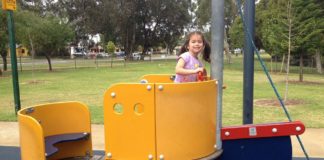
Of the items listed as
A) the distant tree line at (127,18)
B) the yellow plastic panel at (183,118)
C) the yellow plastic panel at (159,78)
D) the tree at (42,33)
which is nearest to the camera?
the yellow plastic panel at (183,118)

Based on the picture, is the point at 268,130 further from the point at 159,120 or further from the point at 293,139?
the point at 293,139

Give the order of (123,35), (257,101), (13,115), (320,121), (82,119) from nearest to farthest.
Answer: (82,119) → (320,121) → (13,115) → (257,101) → (123,35)

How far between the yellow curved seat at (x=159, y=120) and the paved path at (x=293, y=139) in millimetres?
3002

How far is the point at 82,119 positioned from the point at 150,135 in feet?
5.04

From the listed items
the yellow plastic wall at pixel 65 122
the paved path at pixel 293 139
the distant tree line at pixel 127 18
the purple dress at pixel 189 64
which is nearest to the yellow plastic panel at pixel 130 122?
the purple dress at pixel 189 64

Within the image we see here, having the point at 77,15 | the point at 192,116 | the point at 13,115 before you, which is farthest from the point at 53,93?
the point at 77,15

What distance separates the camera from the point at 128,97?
305cm

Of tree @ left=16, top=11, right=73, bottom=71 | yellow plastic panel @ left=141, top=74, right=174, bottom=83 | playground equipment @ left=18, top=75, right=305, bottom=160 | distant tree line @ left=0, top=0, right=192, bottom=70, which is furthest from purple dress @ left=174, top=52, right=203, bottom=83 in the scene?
distant tree line @ left=0, top=0, right=192, bottom=70

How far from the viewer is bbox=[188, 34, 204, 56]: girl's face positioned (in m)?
3.48

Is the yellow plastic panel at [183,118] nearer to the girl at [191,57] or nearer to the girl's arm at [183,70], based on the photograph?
the girl's arm at [183,70]

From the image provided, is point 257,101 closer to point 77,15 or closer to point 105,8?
point 105,8

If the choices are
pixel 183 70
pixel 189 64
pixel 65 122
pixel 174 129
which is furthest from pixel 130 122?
pixel 65 122

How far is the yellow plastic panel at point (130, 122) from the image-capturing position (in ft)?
9.82

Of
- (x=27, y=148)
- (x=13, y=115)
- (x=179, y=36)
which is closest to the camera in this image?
(x=27, y=148)
